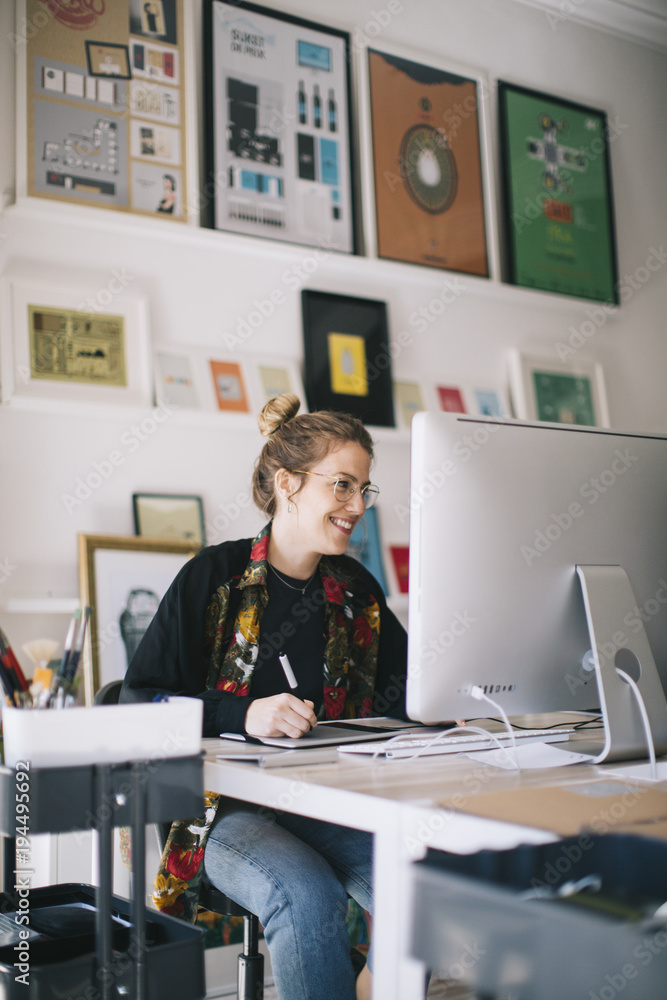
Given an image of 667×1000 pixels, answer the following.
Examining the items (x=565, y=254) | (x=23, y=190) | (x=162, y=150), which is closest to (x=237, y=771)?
(x=23, y=190)

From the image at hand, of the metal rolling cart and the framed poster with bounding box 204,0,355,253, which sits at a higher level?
the framed poster with bounding box 204,0,355,253

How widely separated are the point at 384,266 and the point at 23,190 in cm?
111

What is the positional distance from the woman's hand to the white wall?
1.12m

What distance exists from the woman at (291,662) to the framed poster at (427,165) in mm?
1239

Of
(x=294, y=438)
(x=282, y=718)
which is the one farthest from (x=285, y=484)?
(x=282, y=718)

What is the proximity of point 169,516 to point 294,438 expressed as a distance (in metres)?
0.72

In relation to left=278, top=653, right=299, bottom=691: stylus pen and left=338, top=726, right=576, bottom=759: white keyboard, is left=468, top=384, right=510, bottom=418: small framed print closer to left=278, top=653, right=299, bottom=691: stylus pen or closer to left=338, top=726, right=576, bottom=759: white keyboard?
left=278, top=653, right=299, bottom=691: stylus pen

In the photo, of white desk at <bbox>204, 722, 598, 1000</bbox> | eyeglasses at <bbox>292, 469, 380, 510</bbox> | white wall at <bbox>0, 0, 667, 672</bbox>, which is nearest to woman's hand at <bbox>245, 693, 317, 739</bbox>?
white desk at <bbox>204, 722, 598, 1000</bbox>

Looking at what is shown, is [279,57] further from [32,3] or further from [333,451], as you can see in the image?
[333,451]

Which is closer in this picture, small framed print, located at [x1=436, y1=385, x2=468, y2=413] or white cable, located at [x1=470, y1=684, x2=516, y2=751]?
white cable, located at [x1=470, y1=684, x2=516, y2=751]

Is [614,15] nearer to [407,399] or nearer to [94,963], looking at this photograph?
[407,399]

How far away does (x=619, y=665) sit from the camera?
1300mm

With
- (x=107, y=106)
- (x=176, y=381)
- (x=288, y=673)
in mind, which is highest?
(x=107, y=106)

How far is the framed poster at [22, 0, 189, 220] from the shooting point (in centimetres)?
244
